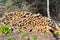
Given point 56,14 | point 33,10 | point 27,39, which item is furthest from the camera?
point 56,14

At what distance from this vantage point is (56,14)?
24.4 meters

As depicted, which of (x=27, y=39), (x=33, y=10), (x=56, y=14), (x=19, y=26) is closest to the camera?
(x=27, y=39)

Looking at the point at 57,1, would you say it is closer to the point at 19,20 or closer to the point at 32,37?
the point at 19,20

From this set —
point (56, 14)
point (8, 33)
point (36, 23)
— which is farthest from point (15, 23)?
point (56, 14)

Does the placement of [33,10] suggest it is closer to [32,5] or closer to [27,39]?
[32,5]

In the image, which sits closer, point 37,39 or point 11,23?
point 37,39

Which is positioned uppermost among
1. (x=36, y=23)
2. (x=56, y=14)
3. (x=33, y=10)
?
(x=36, y=23)

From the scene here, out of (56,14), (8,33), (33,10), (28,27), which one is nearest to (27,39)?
(8,33)

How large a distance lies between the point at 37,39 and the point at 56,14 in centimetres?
1585

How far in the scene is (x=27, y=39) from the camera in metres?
8.66

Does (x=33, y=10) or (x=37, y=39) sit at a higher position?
(x=37, y=39)

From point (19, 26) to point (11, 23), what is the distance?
17.6 inches

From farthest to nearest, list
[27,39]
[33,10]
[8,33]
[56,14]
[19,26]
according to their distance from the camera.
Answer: [56,14], [33,10], [19,26], [8,33], [27,39]

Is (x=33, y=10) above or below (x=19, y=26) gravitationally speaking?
below
